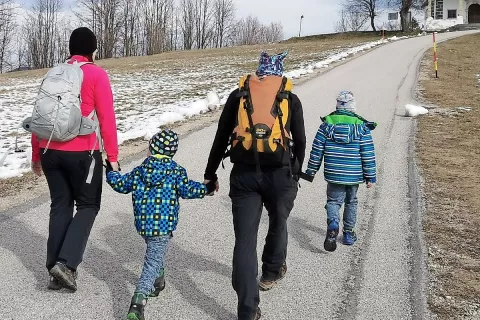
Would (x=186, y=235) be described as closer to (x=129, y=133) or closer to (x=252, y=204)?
(x=252, y=204)

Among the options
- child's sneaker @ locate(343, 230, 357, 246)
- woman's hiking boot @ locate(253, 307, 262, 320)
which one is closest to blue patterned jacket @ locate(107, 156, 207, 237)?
woman's hiking boot @ locate(253, 307, 262, 320)

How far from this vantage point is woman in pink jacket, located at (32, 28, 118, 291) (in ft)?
13.9

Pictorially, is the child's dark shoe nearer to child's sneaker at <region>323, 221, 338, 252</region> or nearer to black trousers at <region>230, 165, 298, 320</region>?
black trousers at <region>230, 165, 298, 320</region>

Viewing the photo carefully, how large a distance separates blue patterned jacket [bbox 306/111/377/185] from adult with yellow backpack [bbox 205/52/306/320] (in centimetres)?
145

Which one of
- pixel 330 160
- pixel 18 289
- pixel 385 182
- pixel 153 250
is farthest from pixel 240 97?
pixel 385 182

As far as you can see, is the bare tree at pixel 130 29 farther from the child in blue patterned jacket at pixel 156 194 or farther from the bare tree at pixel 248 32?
the child in blue patterned jacket at pixel 156 194

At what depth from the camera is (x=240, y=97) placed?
377 cm

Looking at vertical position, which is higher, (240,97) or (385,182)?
(240,97)

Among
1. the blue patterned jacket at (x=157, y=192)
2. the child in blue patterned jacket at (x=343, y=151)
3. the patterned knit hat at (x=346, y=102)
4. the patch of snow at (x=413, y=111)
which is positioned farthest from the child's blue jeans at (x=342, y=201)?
the patch of snow at (x=413, y=111)

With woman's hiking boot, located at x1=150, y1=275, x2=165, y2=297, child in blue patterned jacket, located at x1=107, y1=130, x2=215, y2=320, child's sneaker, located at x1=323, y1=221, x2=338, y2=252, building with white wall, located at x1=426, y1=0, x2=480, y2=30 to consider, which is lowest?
woman's hiking boot, located at x1=150, y1=275, x2=165, y2=297

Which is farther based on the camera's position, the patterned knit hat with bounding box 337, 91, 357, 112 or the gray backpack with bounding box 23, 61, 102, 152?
the patterned knit hat with bounding box 337, 91, 357, 112

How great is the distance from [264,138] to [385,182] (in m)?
4.63

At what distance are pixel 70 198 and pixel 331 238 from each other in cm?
244

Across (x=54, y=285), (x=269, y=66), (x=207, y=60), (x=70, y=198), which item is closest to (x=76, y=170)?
(x=70, y=198)
